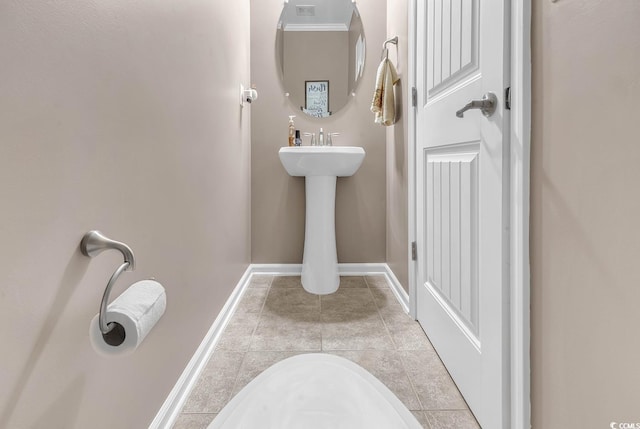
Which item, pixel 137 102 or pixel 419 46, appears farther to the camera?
pixel 419 46

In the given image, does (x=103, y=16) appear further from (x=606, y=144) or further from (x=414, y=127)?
(x=414, y=127)

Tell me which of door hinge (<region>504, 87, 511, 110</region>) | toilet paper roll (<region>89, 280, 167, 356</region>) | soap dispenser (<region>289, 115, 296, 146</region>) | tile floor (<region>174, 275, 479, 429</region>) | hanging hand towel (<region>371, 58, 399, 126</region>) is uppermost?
hanging hand towel (<region>371, 58, 399, 126</region>)

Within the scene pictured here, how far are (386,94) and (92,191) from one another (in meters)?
1.65

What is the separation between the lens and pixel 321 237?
204 cm

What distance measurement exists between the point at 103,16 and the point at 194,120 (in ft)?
1.78

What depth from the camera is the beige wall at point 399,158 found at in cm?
182

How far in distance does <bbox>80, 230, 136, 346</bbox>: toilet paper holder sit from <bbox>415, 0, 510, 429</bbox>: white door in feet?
2.79

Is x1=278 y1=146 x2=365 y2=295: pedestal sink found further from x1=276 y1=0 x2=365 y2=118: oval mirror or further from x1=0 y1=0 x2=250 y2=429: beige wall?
x1=0 y1=0 x2=250 y2=429: beige wall

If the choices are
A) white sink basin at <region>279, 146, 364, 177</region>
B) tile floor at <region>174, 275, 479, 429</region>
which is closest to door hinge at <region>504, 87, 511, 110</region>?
tile floor at <region>174, 275, 479, 429</region>

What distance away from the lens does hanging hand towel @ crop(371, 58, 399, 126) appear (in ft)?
6.34

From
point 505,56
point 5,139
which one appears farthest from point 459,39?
point 5,139

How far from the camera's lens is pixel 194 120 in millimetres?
1222

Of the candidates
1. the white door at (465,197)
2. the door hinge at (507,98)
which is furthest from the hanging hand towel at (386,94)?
the door hinge at (507,98)

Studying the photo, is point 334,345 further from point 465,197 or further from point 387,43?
point 387,43
